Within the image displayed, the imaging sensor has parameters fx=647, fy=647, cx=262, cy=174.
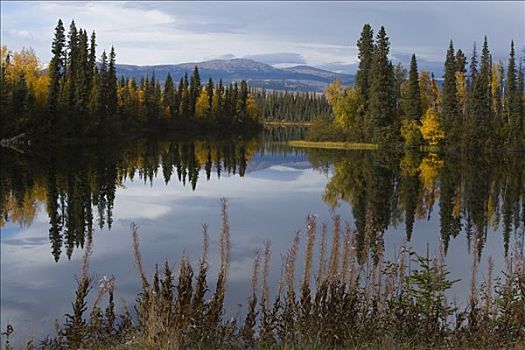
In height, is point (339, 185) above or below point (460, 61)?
below

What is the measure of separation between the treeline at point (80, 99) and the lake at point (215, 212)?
25.4 feet

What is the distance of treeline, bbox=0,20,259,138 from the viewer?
59.2m

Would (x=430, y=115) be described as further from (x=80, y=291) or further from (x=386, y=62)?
(x=80, y=291)

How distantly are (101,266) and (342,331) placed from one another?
9557 millimetres

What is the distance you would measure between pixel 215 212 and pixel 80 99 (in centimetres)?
4389

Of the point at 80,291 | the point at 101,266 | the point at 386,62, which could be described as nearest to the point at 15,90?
the point at 386,62

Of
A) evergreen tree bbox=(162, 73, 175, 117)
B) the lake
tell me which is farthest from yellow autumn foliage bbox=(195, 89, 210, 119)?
the lake

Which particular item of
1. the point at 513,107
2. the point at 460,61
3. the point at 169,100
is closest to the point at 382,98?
the point at 513,107

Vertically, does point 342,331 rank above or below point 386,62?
below

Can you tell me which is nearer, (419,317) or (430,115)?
(419,317)

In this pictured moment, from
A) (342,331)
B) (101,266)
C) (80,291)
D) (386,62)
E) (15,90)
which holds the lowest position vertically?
(101,266)

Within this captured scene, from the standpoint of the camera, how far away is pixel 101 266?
15.9 meters

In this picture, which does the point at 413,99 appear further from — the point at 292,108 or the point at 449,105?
the point at 292,108

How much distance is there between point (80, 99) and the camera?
65.3 meters
